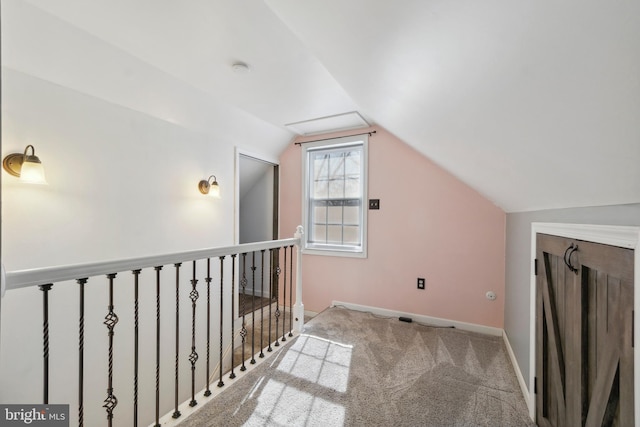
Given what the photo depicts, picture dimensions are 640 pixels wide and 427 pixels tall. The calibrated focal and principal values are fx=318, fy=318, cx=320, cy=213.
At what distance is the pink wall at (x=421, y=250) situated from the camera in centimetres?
295

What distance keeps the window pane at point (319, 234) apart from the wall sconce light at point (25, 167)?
2.64 m

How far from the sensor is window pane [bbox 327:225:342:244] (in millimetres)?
3793

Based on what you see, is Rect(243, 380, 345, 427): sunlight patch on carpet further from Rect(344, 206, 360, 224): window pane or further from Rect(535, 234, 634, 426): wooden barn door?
Rect(344, 206, 360, 224): window pane

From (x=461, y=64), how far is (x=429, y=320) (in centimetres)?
274

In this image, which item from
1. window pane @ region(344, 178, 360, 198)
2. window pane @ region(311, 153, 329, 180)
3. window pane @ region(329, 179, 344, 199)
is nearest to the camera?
window pane @ region(344, 178, 360, 198)

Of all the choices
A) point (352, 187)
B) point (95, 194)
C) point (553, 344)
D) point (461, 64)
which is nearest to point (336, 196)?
point (352, 187)

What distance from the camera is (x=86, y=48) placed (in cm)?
192

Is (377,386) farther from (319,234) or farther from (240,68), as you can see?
(240,68)

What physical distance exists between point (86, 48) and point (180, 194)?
4.11ft

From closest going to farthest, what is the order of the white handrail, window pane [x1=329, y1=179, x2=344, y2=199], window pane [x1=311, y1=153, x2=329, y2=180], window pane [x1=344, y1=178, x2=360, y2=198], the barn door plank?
1. the white handrail
2. the barn door plank
3. window pane [x1=344, y1=178, x2=360, y2=198]
4. window pane [x1=329, y1=179, x2=344, y2=199]
5. window pane [x1=311, y1=153, x2=329, y2=180]

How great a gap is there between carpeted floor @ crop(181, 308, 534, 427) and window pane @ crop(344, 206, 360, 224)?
132cm

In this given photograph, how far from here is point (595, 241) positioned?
118 cm

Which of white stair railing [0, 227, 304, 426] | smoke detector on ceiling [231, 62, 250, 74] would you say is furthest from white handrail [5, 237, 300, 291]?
smoke detector on ceiling [231, 62, 250, 74]

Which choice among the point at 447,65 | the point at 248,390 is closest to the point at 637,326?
the point at 447,65
